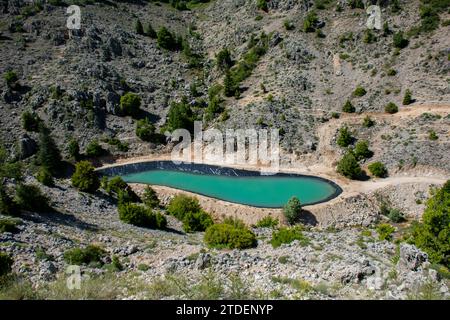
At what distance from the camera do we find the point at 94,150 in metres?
68.4

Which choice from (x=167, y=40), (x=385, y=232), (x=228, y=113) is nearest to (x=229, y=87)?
(x=228, y=113)

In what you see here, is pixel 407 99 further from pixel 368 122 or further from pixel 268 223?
pixel 268 223

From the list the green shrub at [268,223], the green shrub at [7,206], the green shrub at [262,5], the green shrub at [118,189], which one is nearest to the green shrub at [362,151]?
the green shrub at [268,223]

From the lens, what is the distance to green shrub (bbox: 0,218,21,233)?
33344mm

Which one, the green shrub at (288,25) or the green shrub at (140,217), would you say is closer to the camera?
the green shrub at (140,217)

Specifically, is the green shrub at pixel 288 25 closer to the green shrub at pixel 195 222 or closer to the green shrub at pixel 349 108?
the green shrub at pixel 349 108

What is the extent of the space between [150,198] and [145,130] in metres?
21.9

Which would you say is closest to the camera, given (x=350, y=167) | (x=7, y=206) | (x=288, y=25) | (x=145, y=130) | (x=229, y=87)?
(x=7, y=206)

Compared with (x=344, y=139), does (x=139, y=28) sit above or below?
above

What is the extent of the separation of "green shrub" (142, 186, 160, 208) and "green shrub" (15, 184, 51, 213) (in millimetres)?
14251

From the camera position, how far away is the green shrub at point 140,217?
45.4 m

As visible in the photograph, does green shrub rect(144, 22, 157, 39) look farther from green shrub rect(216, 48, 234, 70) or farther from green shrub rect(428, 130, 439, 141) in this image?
green shrub rect(428, 130, 439, 141)

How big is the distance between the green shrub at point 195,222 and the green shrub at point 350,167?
24306 millimetres
